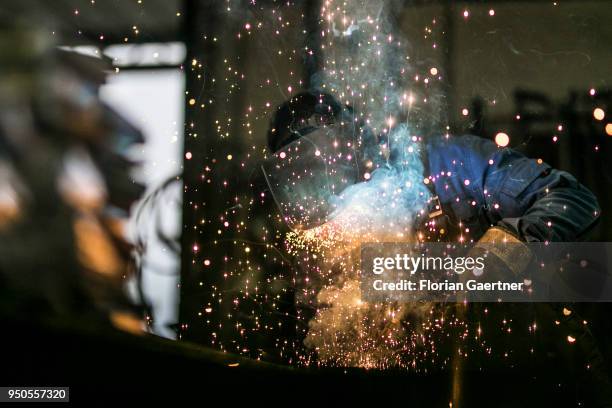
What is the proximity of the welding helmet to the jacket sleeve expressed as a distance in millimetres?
246

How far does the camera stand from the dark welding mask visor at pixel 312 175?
3.50 ft

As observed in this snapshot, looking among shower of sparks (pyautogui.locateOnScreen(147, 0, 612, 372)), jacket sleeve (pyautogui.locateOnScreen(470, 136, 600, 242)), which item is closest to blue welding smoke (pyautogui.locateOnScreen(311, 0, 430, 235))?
shower of sparks (pyautogui.locateOnScreen(147, 0, 612, 372))

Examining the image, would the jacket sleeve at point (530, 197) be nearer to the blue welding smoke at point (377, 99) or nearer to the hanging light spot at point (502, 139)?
the hanging light spot at point (502, 139)

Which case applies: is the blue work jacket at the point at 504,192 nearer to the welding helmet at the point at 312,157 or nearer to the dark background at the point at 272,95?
the dark background at the point at 272,95

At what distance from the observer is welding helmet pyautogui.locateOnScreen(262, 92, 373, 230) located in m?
1.07

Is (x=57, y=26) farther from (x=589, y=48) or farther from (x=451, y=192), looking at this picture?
(x=589, y=48)

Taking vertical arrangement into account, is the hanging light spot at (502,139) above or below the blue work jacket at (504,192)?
above

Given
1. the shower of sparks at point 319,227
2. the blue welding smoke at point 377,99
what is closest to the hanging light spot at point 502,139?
the shower of sparks at point 319,227

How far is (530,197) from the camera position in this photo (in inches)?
38.4

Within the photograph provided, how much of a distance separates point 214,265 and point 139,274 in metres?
0.16

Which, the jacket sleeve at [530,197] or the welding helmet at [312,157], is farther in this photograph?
the welding helmet at [312,157]

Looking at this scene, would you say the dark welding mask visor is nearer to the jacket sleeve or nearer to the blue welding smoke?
the blue welding smoke

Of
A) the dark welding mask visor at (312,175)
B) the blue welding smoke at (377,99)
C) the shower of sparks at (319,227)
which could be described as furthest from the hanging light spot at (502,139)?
the dark welding mask visor at (312,175)

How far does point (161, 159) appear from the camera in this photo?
111 centimetres
